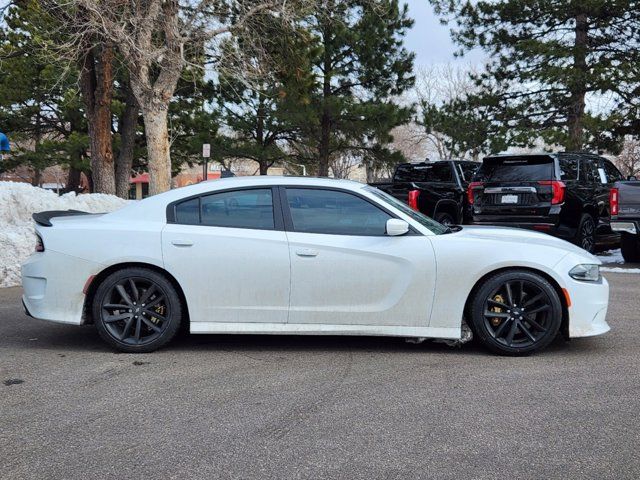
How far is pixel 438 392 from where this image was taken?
4.09 m

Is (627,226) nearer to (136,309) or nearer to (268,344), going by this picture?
(268,344)

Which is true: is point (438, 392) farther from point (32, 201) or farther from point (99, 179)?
point (99, 179)

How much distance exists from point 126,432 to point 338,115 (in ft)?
65.3

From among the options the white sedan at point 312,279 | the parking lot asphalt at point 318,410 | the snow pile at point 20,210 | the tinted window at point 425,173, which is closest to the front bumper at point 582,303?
the white sedan at point 312,279

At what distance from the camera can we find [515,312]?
4.89 metres

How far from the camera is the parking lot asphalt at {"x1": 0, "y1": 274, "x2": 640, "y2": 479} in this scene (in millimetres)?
3076

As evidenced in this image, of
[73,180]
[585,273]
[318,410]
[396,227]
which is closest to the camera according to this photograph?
[318,410]

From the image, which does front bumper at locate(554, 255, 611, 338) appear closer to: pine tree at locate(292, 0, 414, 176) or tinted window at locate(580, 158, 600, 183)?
tinted window at locate(580, 158, 600, 183)

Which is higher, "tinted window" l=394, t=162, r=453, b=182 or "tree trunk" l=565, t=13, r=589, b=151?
"tree trunk" l=565, t=13, r=589, b=151

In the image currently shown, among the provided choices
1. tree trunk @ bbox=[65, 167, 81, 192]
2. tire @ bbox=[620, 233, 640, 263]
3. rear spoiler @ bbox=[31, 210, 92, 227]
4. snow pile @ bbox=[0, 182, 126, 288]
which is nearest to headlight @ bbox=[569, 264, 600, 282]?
rear spoiler @ bbox=[31, 210, 92, 227]

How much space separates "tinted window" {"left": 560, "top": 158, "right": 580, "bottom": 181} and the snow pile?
899cm

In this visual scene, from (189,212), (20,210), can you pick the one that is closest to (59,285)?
(189,212)

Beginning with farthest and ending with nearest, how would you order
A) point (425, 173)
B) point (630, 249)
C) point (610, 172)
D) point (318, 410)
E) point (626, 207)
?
point (425, 173) → point (610, 172) → point (630, 249) → point (626, 207) → point (318, 410)

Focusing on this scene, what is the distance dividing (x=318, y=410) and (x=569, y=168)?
8644 mm
